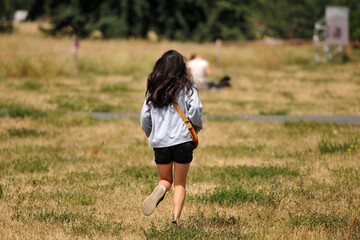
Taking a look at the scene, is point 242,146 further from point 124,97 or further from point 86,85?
point 86,85

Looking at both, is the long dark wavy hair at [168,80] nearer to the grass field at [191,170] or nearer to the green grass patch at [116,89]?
the grass field at [191,170]

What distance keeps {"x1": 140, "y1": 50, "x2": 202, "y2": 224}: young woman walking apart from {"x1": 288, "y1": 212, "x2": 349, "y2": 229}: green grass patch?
109 cm

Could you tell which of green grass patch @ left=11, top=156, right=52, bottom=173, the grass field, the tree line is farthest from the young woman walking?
the tree line

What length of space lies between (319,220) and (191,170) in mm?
2605

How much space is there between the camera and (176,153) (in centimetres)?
469

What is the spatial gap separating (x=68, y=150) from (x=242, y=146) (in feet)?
9.14

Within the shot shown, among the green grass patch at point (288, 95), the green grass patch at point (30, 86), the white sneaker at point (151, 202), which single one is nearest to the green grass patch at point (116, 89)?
the green grass patch at point (30, 86)

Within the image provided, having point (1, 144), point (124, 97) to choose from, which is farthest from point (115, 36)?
point (1, 144)

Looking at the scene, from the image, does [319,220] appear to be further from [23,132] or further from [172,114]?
[23,132]

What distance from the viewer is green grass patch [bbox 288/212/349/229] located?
479cm

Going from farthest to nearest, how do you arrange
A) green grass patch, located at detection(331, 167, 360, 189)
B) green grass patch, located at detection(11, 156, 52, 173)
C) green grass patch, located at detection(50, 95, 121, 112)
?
green grass patch, located at detection(50, 95, 121, 112) < green grass patch, located at detection(11, 156, 52, 173) < green grass patch, located at detection(331, 167, 360, 189)

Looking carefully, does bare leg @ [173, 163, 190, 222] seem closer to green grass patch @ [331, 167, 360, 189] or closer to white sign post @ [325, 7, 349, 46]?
green grass patch @ [331, 167, 360, 189]

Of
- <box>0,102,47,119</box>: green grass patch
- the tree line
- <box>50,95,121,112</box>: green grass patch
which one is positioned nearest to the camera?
<box>0,102,47,119</box>: green grass patch

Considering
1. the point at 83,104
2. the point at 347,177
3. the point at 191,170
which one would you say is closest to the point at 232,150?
the point at 191,170
